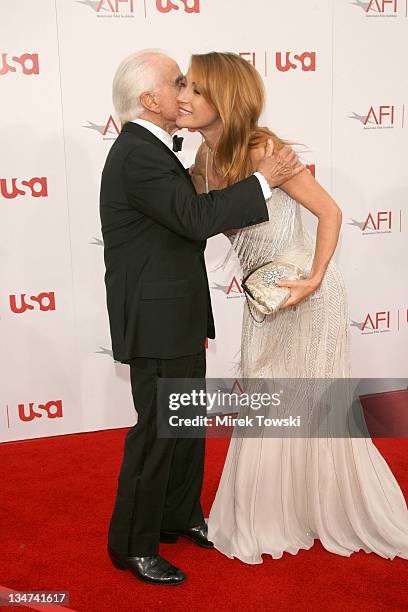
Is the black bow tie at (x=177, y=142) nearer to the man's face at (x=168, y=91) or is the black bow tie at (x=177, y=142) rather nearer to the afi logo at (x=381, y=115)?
the man's face at (x=168, y=91)

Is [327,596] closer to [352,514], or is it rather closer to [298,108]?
[352,514]

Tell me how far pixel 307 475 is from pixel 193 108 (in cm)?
140

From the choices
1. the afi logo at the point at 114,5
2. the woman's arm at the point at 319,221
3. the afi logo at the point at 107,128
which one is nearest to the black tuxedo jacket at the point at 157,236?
the woman's arm at the point at 319,221

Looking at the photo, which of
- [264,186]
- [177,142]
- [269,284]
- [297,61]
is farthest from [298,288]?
[297,61]

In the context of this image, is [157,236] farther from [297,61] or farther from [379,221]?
[379,221]

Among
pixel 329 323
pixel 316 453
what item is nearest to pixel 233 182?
pixel 329 323

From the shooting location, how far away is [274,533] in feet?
8.84

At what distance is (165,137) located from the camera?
93.4 inches

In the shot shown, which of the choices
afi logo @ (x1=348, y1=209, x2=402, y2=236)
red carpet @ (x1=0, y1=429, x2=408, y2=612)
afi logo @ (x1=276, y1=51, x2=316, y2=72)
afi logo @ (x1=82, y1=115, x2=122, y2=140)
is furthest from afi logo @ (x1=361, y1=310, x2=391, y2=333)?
afi logo @ (x1=82, y1=115, x2=122, y2=140)

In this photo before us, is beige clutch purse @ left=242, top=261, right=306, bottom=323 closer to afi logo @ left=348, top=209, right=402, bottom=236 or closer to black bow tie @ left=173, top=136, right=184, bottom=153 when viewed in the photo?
black bow tie @ left=173, top=136, right=184, bottom=153

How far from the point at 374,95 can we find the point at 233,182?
2.14 metres

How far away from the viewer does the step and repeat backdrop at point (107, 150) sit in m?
3.66

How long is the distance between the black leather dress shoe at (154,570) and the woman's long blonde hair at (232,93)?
144cm

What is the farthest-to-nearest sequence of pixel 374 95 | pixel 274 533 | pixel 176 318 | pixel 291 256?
pixel 374 95 → pixel 274 533 → pixel 291 256 → pixel 176 318
